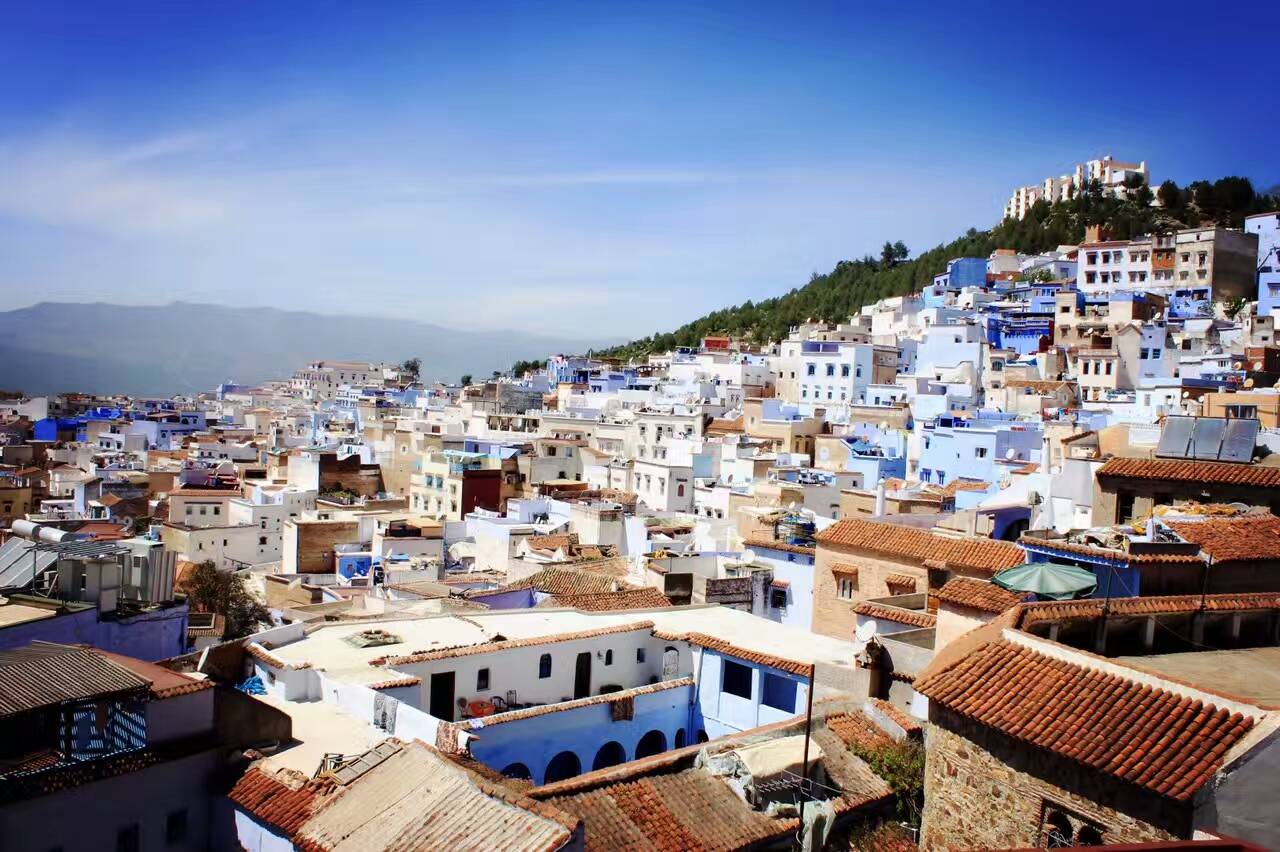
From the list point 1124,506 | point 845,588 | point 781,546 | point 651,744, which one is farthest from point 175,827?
point 1124,506

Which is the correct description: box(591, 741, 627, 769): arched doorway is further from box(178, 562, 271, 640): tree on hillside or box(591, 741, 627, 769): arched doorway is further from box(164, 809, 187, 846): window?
box(178, 562, 271, 640): tree on hillside

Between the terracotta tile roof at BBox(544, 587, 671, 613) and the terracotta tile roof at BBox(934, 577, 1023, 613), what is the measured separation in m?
6.51

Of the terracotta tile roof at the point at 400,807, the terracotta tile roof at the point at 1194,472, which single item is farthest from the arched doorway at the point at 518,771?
the terracotta tile roof at the point at 1194,472

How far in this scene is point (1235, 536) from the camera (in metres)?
11.4

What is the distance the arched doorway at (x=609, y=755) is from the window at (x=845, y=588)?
570cm

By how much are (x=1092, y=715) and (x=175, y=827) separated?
8246mm

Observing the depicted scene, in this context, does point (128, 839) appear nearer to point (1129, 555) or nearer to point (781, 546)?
point (1129, 555)

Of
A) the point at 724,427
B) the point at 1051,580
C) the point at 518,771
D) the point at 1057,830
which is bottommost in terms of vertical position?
the point at 518,771

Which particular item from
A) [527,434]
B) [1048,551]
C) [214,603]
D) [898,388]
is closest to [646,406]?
[527,434]

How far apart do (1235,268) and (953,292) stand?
16.5 meters

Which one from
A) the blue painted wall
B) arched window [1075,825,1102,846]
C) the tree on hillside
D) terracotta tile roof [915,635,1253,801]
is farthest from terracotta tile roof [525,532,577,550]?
arched window [1075,825,1102,846]

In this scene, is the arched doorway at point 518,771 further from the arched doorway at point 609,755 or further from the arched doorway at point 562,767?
the arched doorway at point 609,755

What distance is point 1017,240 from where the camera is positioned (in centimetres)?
7944

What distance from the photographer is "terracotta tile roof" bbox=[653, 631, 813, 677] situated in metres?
12.8
